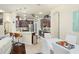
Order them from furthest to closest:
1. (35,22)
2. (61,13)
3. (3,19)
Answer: (35,22) → (3,19) → (61,13)

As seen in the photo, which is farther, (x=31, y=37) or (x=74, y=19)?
(x=31, y=37)

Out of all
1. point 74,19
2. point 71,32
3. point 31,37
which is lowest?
point 31,37

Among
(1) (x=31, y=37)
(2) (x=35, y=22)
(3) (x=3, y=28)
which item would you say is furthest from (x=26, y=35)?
(2) (x=35, y=22)

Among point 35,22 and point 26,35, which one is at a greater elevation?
point 35,22

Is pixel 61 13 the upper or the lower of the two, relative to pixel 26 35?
upper

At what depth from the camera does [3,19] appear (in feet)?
19.5

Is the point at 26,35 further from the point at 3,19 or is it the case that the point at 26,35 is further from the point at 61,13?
the point at 61,13

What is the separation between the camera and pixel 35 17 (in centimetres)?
947

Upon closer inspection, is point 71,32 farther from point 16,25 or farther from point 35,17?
point 35,17

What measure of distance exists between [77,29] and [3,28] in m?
3.56
